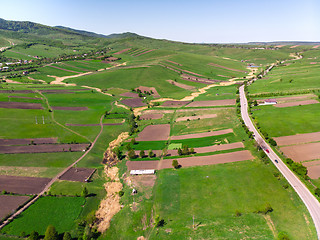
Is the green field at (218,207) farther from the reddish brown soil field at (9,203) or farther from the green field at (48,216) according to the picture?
the reddish brown soil field at (9,203)

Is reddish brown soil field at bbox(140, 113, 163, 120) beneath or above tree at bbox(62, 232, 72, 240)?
above

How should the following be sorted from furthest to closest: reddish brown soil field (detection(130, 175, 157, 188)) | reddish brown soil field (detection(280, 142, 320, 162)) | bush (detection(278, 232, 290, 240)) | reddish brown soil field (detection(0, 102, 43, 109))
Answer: reddish brown soil field (detection(0, 102, 43, 109)) → reddish brown soil field (detection(280, 142, 320, 162)) → reddish brown soil field (detection(130, 175, 157, 188)) → bush (detection(278, 232, 290, 240))

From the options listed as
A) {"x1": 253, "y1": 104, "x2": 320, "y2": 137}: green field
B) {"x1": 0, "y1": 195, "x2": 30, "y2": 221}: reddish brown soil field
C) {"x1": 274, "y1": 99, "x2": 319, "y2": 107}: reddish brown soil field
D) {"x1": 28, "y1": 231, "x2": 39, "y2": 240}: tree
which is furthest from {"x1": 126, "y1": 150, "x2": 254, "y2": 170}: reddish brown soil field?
{"x1": 274, "y1": 99, "x2": 319, "y2": 107}: reddish brown soil field

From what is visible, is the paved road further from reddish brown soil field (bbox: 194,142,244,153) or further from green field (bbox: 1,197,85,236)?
green field (bbox: 1,197,85,236)

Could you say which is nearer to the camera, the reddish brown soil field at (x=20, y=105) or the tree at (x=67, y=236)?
the tree at (x=67, y=236)

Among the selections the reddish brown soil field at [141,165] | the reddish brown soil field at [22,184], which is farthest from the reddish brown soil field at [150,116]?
the reddish brown soil field at [22,184]

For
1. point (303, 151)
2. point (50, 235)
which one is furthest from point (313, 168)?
point (50, 235)
